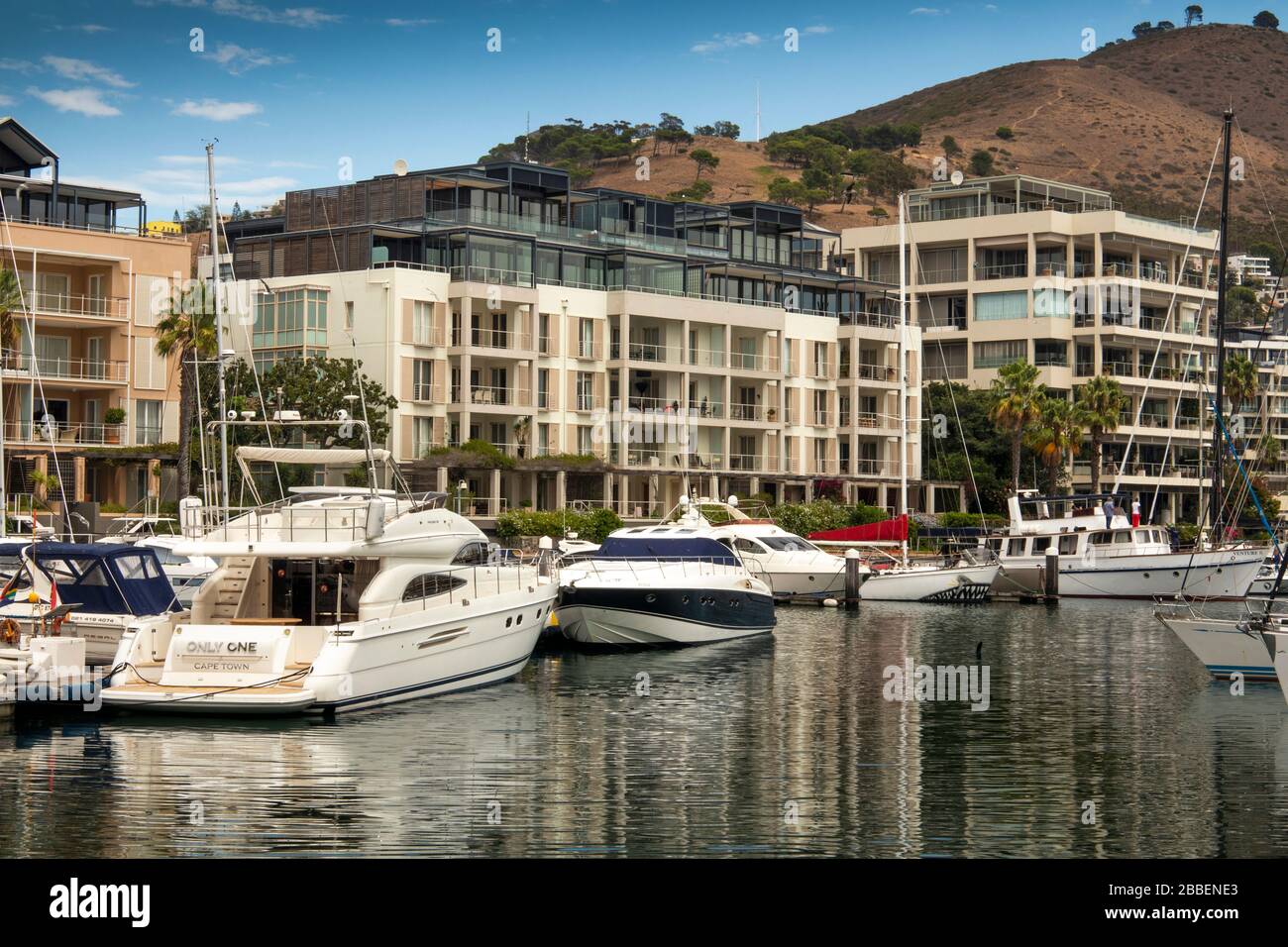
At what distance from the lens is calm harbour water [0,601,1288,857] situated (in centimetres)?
2125

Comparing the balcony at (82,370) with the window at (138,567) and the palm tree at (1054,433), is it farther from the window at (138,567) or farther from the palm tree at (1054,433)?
the palm tree at (1054,433)

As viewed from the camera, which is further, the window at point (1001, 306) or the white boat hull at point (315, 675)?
the window at point (1001, 306)

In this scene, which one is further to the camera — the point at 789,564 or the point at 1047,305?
the point at 1047,305

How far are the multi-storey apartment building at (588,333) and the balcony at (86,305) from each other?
648 centimetres

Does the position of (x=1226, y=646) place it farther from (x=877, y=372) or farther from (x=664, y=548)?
(x=877, y=372)

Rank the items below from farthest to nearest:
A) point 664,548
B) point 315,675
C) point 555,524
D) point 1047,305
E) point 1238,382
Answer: point 1047,305 < point 1238,382 < point 555,524 < point 664,548 < point 315,675

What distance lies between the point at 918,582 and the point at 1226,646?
3106 centimetres

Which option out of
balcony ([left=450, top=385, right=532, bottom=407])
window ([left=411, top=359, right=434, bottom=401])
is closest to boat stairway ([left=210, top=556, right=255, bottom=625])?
window ([left=411, top=359, right=434, bottom=401])

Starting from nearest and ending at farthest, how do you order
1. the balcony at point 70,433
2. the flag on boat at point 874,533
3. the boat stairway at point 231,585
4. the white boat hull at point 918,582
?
the boat stairway at point 231,585, the white boat hull at point 918,582, the balcony at point 70,433, the flag on boat at point 874,533

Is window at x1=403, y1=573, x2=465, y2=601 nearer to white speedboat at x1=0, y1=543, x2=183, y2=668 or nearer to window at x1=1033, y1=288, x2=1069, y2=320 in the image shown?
white speedboat at x1=0, y1=543, x2=183, y2=668

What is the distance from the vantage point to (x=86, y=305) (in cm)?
7812

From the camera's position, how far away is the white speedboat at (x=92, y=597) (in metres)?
33.1

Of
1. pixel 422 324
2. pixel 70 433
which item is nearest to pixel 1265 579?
pixel 422 324

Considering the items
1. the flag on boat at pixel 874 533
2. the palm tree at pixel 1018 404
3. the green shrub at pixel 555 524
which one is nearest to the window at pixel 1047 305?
the palm tree at pixel 1018 404
